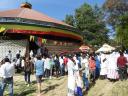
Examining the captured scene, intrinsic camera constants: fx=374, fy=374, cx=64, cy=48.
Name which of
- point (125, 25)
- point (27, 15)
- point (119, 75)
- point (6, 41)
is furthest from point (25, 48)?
point (119, 75)

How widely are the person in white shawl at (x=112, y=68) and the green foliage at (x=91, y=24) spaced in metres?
39.1

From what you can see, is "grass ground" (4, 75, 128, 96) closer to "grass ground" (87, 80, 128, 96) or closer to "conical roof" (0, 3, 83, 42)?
"grass ground" (87, 80, 128, 96)

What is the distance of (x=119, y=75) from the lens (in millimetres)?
17031

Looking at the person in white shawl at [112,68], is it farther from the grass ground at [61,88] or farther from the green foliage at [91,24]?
the green foliage at [91,24]

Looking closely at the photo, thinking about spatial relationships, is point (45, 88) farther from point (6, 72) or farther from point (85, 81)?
point (6, 72)

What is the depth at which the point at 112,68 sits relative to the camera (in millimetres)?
17422

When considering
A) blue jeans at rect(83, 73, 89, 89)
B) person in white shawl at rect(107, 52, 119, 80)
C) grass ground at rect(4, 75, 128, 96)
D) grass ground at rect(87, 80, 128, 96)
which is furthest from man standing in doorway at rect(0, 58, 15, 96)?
person in white shawl at rect(107, 52, 119, 80)

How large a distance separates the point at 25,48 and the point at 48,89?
11348 millimetres

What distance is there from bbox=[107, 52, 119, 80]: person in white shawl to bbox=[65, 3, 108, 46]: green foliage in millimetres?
39085

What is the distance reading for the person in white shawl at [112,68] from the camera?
17.2 m

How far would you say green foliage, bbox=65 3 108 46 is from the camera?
57706 millimetres

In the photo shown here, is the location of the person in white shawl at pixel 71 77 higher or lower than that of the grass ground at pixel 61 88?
higher

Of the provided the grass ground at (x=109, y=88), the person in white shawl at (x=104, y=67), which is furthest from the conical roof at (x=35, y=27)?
the grass ground at (x=109, y=88)

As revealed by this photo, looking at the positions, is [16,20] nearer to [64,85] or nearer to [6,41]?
[6,41]
